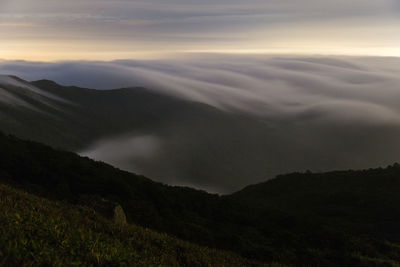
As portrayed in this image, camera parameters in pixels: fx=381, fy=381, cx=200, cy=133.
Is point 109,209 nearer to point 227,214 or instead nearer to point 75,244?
point 75,244

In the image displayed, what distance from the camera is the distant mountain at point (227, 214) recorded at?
20.1 metres

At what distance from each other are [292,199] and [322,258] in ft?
130

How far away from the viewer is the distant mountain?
2006cm

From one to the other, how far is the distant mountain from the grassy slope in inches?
238

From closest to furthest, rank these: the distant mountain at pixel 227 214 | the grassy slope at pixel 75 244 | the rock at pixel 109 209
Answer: the grassy slope at pixel 75 244 → the rock at pixel 109 209 → the distant mountain at pixel 227 214

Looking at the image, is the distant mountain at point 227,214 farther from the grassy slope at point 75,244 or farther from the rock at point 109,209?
the grassy slope at point 75,244

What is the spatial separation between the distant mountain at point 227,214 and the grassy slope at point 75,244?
6.04 metres

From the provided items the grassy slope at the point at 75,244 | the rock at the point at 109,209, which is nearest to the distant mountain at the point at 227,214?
the rock at the point at 109,209

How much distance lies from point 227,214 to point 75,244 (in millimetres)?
23740

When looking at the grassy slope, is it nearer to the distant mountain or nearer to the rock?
the rock

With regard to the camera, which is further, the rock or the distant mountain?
the distant mountain

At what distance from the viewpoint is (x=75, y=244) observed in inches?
354

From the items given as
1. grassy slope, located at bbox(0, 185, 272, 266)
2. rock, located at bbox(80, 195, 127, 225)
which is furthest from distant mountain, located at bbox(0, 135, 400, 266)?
grassy slope, located at bbox(0, 185, 272, 266)

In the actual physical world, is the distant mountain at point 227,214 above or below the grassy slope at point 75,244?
below
